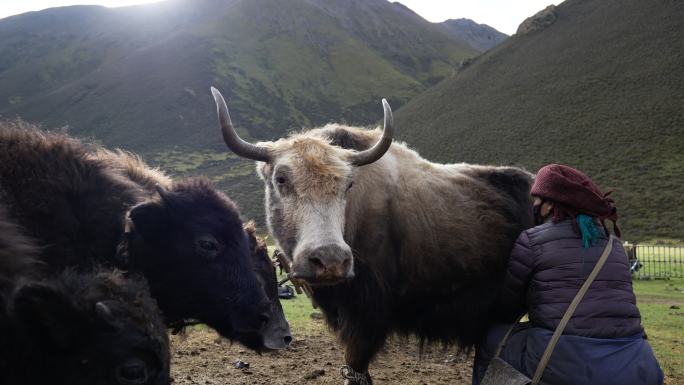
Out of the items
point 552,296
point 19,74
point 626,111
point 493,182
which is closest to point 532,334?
point 552,296

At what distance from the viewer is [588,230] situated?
3.75 metres

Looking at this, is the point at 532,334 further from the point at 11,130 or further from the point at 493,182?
the point at 11,130

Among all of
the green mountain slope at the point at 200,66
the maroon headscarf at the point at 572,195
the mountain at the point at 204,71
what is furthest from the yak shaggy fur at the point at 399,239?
the green mountain slope at the point at 200,66

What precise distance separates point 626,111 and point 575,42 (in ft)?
70.9

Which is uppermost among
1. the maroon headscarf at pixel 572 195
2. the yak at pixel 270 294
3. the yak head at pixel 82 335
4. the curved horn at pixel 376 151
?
the curved horn at pixel 376 151

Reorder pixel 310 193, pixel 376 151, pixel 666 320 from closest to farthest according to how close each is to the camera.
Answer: pixel 310 193
pixel 376 151
pixel 666 320

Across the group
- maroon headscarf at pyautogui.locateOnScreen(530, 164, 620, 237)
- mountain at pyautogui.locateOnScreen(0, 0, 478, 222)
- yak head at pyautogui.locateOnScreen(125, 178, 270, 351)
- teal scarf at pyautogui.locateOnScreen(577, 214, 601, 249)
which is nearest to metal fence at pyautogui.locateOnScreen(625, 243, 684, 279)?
maroon headscarf at pyautogui.locateOnScreen(530, 164, 620, 237)

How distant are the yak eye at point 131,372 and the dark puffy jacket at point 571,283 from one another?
248 cm

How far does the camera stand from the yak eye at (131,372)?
2.63 m

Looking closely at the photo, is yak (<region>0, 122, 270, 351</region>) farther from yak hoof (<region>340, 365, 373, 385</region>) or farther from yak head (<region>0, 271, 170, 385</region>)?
yak hoof (<region>340, 365, 373, 385</region>)

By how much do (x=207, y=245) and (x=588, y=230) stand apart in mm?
2554

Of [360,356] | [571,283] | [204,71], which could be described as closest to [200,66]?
[204,71]

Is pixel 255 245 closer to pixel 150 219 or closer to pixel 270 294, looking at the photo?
pixel 270 294

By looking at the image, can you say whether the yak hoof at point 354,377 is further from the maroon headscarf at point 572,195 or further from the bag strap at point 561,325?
the maroon headscarf at point 572,195
